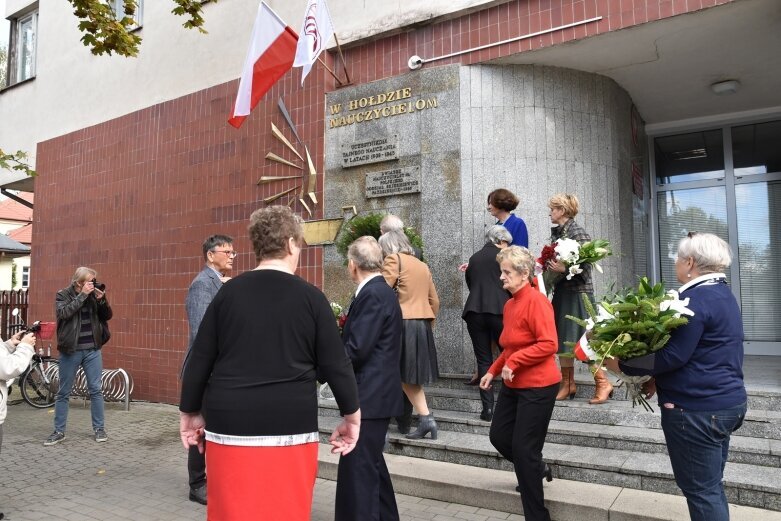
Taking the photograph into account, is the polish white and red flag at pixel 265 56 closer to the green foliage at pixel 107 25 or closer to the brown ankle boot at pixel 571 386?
the green foliage at pixel 107 25

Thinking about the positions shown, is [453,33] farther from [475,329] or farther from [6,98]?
[6,98]

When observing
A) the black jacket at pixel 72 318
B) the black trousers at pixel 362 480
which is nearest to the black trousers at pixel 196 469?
the black trousers at pixel 362 480

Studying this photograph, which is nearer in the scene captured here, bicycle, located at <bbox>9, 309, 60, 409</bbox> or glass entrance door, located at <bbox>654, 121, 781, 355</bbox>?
glass entrance door, located at <bbox>654, 121, 781, 355</bbox>

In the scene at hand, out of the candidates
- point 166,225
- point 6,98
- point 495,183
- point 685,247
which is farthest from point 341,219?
point 6,98

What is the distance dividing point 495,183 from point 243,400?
17.0 feet

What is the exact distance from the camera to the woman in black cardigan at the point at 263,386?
8.20ft

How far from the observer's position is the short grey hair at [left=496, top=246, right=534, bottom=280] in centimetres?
390

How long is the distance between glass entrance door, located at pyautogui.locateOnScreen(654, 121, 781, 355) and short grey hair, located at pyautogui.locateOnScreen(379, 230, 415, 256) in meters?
5.34

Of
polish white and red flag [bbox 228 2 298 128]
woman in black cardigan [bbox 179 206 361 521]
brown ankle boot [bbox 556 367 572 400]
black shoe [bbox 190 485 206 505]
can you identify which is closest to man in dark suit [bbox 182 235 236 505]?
black shoe [bbox 190 485 206 505]

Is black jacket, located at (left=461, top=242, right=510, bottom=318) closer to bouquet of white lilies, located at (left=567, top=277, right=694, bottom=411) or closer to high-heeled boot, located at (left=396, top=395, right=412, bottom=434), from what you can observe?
high-heeled boot, located at (left=396, top=395, right=412, bottom=434)

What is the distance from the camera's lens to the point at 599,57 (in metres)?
7.05

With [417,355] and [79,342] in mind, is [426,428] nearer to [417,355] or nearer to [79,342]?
[417,355]

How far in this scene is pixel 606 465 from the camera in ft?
14.7

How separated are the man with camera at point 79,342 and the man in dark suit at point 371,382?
4.42m
